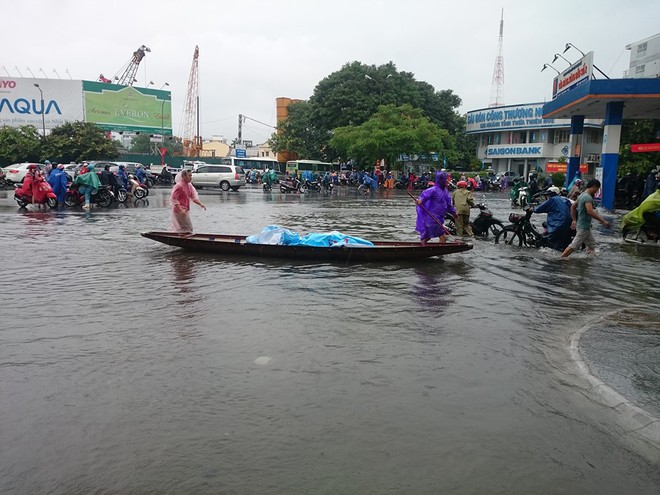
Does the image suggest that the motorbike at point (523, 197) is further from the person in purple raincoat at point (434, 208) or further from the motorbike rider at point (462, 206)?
the person in purple raincoat at point (434, 208)

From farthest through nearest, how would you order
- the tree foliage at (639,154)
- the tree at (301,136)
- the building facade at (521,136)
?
the tree at (301,136) < the building facade at (521,136) < the tree foliage at (639,154)

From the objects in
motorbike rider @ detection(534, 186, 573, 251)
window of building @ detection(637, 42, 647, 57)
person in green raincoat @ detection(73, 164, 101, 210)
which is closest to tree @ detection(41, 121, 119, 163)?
person in green raincoat @ detection(73, 164, 101, 210)

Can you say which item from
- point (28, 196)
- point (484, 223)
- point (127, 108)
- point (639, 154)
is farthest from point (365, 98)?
point (484, 223)

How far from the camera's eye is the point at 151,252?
10.8 metres

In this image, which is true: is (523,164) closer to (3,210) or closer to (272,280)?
(3,210)

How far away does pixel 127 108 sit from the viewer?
55531mm

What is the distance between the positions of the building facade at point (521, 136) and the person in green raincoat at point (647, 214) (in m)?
37.2

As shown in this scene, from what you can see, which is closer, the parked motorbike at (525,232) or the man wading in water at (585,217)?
the man wading in water at (585,217)

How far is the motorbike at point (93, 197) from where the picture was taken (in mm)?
20062

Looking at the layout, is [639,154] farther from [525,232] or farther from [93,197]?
[93,197]

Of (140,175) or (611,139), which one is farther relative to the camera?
(140,175)

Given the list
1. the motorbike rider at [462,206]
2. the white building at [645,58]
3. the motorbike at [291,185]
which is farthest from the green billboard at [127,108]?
the motorbike rider at [462,206]

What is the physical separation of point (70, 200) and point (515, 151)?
45.3m

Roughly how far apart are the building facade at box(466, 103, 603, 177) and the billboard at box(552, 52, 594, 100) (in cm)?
2492
